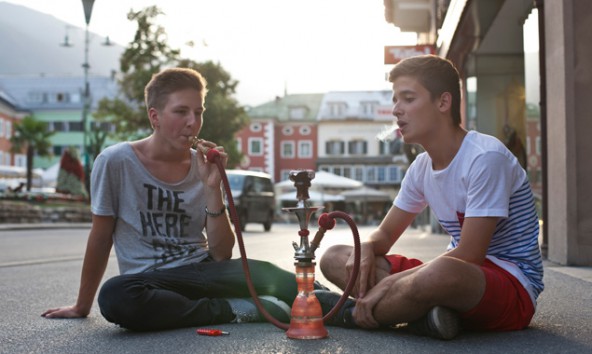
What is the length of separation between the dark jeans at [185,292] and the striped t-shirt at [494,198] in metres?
0.91

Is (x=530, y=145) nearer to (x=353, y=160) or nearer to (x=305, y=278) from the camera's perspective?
(x=305, y=278)

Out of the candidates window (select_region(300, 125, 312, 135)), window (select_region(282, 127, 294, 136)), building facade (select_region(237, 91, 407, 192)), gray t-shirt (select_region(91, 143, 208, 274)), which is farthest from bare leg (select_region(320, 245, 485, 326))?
window (select_region(282, 127, 294, 136))

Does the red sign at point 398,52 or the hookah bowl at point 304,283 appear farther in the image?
the red sign at point 398,52

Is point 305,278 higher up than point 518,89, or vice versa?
point 518,89

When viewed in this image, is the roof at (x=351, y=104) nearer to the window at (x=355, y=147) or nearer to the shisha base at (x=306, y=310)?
the window at (x=355, y=147)

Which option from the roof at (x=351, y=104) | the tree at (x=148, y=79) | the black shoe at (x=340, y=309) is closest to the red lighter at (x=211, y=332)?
the black shoe at (x=340, y=309)

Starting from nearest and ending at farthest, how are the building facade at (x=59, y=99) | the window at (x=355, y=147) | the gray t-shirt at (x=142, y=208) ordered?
the gray t-shirt at (x=142, y=208)
the window at (x=355, y=147)
the building facade at (x=59, y=99)

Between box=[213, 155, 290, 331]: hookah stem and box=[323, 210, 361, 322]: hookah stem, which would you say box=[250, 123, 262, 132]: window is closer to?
box=[213, 155, 290, 331]: hookah stem

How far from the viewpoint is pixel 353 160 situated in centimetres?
7350

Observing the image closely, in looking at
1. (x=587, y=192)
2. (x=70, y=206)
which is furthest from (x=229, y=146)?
(x=587, y=192)

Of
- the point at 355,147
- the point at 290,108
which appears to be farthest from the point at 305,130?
the point at 355,147

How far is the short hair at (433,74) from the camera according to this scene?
350 cm

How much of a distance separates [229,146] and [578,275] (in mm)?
43520

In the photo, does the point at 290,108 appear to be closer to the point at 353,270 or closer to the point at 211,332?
the point at 211,332
